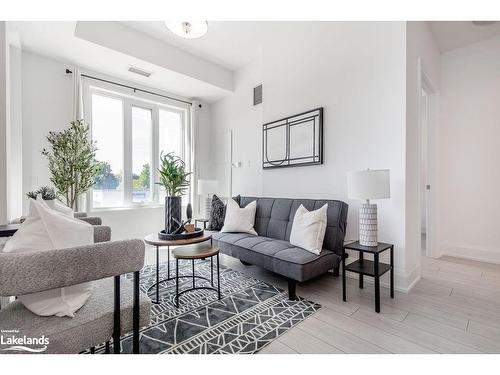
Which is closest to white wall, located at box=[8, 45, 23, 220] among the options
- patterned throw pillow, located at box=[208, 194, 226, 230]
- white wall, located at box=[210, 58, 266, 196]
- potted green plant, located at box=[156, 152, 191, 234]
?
potted green plant, located at box=[156, 152, 191, 234]

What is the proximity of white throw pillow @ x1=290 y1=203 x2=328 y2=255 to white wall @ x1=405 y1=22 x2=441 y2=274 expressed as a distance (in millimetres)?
808

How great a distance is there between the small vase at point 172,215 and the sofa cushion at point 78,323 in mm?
1098

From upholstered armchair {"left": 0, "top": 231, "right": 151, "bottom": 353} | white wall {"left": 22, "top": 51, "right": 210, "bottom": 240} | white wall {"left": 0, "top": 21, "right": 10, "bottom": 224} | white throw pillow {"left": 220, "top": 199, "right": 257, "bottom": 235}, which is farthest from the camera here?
white wall {"left": 22, "top": 51, "right": 210, "bottom": 240}

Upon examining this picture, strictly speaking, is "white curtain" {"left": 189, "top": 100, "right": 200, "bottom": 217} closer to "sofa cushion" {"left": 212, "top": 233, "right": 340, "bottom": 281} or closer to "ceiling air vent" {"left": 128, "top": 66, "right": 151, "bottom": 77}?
"ceiling air vent" {"left": 128, "top": 66, "right": 151, "bottom": 77}

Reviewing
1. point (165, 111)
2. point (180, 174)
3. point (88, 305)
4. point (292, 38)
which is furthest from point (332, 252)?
point (165, 111)

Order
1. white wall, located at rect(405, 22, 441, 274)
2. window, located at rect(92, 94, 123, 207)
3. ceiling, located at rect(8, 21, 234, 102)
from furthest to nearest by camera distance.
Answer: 1. window, located at rect(92, 94, 123, 207)
2. ceiling, located at rect(8, 21, 234, 102)
3. white wall, located at rect(405, 22, 441, 274)

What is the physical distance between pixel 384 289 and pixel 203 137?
13.9 ft

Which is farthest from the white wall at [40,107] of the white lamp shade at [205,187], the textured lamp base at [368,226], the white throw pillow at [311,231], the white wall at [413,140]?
the white wall at [413,140]

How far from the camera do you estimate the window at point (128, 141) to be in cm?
405

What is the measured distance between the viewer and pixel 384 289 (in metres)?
2.42

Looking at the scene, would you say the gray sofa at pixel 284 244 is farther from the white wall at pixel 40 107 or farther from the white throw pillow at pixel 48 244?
the white wall at pixel 40 107

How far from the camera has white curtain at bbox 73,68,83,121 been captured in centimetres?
364

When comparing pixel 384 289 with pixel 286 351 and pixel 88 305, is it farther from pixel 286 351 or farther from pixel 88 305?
pixel 88 305

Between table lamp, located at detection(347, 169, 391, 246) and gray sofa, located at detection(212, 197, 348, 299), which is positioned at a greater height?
table lamp, located at detection(347, 169, 391, 246)
